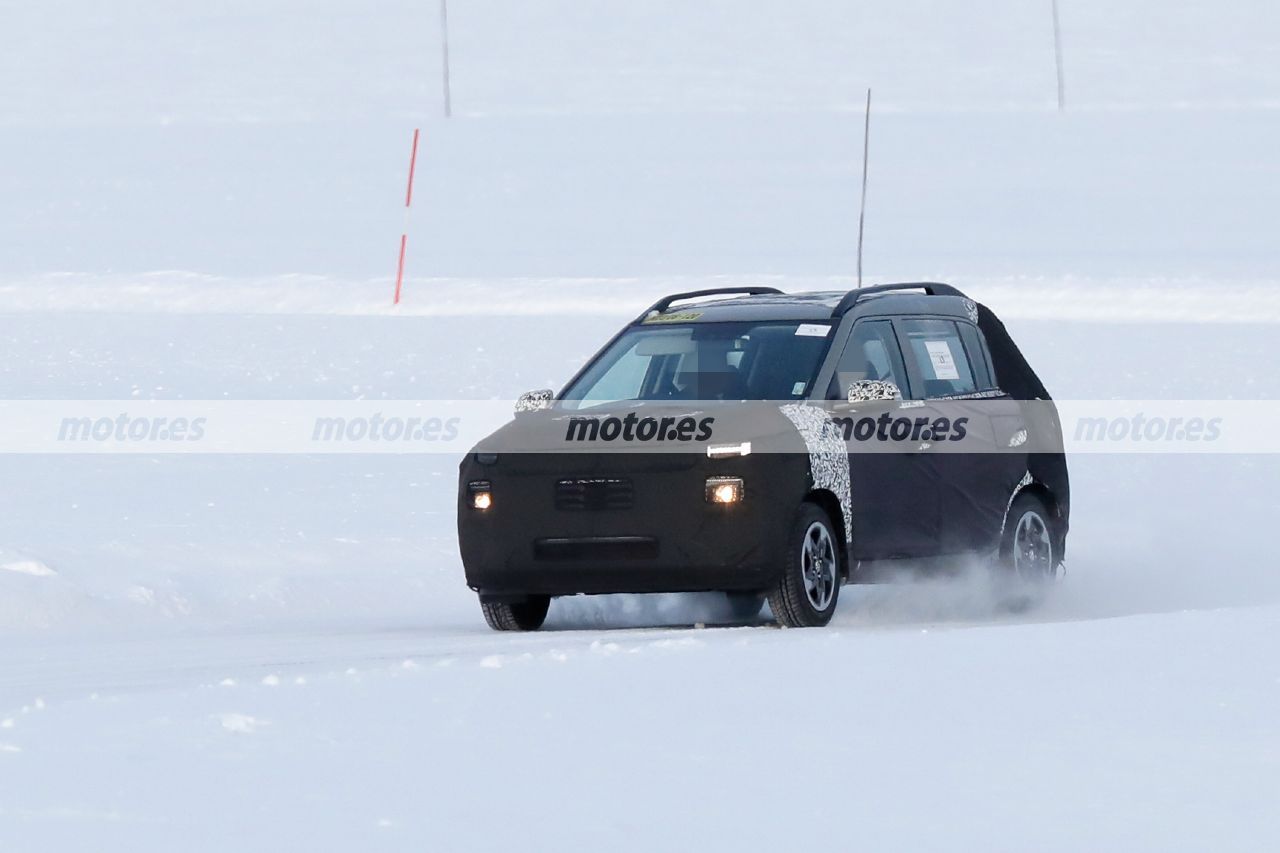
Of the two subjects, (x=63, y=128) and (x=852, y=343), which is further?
(x=63, y=128)

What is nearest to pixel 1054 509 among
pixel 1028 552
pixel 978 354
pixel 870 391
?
pixel 1028 552

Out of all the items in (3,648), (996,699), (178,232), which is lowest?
(178,232)

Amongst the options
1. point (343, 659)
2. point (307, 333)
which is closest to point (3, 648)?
point (343, 659)

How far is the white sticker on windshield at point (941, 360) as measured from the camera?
10.6 meters

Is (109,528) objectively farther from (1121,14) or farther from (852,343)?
(1121,14)

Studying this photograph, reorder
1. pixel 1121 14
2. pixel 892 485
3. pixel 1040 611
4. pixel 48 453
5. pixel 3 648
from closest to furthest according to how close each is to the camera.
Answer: pixel 3 648 → pixel 892 485 → pixel 1040 611 → pixel 48 453 → pixel 1121 14

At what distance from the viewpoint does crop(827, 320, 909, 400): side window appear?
32.3 feet

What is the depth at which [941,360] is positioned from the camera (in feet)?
34.9

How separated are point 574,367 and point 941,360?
795 cm

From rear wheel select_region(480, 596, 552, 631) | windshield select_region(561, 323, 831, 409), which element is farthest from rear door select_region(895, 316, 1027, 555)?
rear wheel select_region(480, 596, 552, 631)

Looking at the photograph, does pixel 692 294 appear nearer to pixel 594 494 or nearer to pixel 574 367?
pixel 594 494

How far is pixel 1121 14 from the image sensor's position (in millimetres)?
38875

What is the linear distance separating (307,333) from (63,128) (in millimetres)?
12422

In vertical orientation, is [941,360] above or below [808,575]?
above
